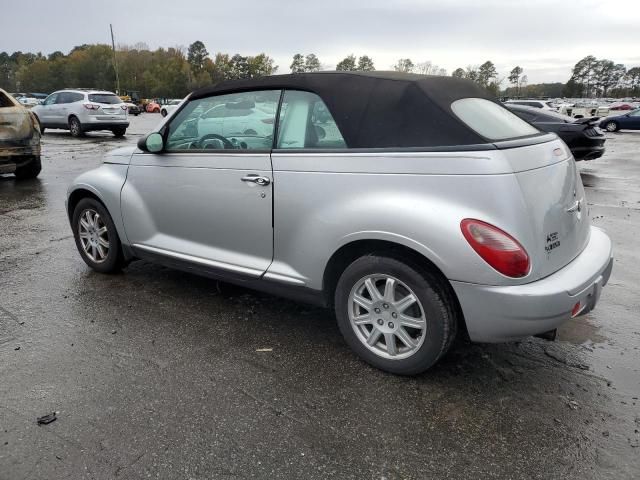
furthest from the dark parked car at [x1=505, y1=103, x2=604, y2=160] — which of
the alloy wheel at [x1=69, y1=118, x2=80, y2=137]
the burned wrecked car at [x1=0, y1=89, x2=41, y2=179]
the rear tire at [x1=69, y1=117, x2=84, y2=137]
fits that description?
the alloy wheel at [x1=69, y1=118, x2=80, y2=137]

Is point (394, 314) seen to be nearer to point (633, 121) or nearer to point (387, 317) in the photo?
point (387, 317)

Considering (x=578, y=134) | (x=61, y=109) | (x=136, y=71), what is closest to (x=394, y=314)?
(x=578, y=134)

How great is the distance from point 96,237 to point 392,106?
3.03m

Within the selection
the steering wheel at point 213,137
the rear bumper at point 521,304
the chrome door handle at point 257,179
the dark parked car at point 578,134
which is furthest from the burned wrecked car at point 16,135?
the dark parked car at point 578,134

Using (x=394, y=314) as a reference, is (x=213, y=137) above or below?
above

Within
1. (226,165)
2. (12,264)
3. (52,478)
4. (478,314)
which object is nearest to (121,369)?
(52,478)

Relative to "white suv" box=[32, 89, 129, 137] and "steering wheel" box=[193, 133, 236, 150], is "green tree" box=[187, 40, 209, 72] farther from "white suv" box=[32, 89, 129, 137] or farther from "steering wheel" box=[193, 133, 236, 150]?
"steering wheel" box=[193, 133, 236, 150]

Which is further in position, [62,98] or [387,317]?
[62,98]

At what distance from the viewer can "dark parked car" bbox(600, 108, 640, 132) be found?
87.9 feet

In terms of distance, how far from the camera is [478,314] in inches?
99.8

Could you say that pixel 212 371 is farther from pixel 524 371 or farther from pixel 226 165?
pixel 524 371

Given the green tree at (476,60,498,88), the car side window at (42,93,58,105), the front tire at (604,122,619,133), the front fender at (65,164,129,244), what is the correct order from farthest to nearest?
the green tree at (476,60,498,88) < the front tire at (604,122,619,133) < the car side window at (42,93,58,105) < the front fender at (65,164,129,244)

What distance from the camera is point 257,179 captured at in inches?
126

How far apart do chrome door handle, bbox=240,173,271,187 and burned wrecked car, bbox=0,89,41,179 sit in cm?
759
